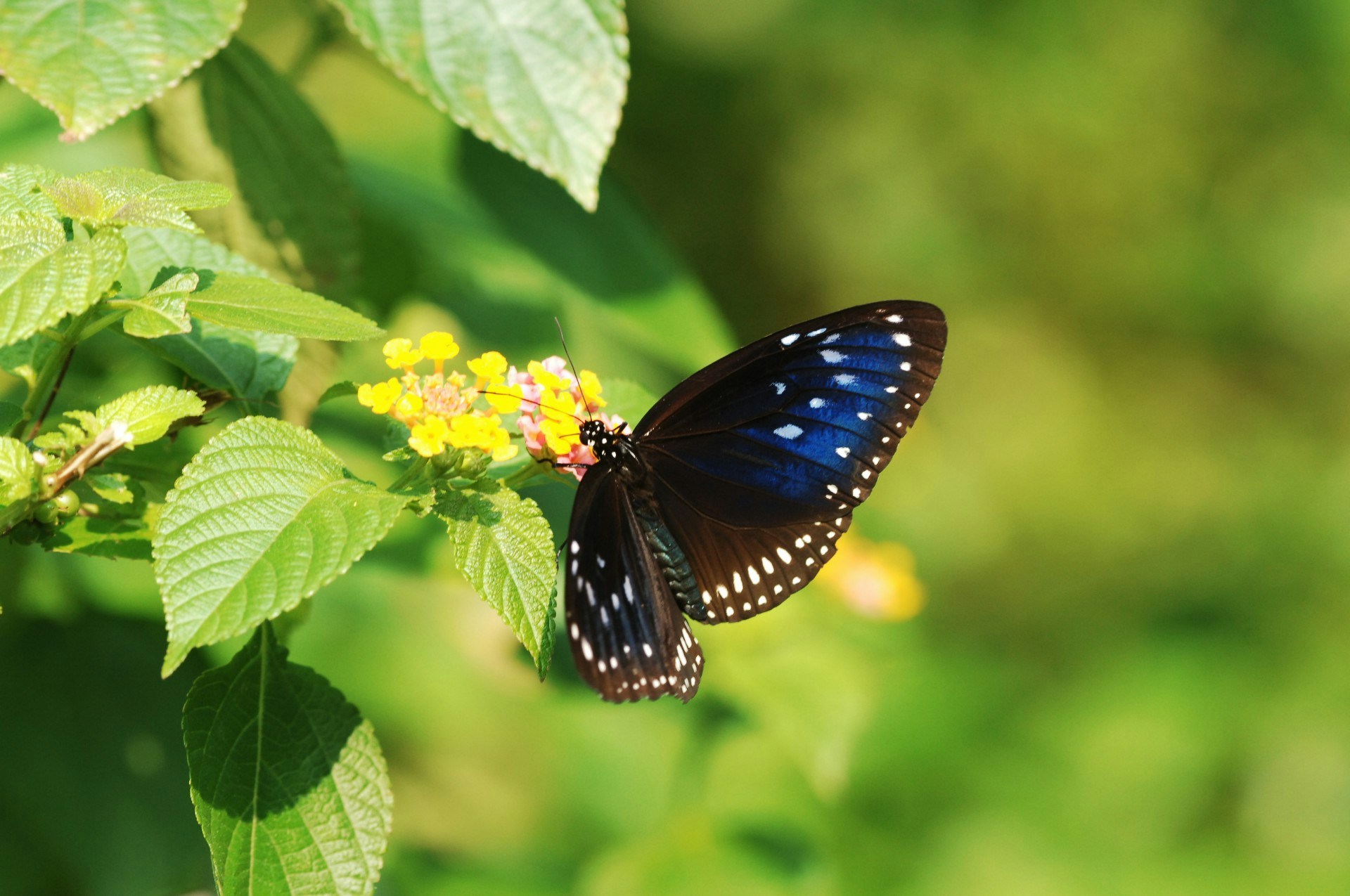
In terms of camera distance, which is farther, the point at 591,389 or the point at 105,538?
the point at 591,389

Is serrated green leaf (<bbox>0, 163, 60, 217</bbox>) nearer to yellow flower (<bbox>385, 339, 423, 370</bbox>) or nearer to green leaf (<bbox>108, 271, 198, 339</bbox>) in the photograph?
green leaf (<bbox>108, 271, 198, 339</bbox>)

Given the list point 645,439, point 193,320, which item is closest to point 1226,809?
point 645,439

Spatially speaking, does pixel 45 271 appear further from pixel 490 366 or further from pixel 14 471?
pixel 490 366

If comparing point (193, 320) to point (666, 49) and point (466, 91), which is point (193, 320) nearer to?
point (466, 91)

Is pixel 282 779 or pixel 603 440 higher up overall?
pixel 603 440

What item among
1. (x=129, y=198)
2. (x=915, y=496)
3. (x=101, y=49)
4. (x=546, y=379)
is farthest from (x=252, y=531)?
(x=915, y=496)

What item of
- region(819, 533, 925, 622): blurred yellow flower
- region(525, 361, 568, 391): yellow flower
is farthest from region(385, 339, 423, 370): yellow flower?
region(819, 533, 925, 622): blurred yellow flower
